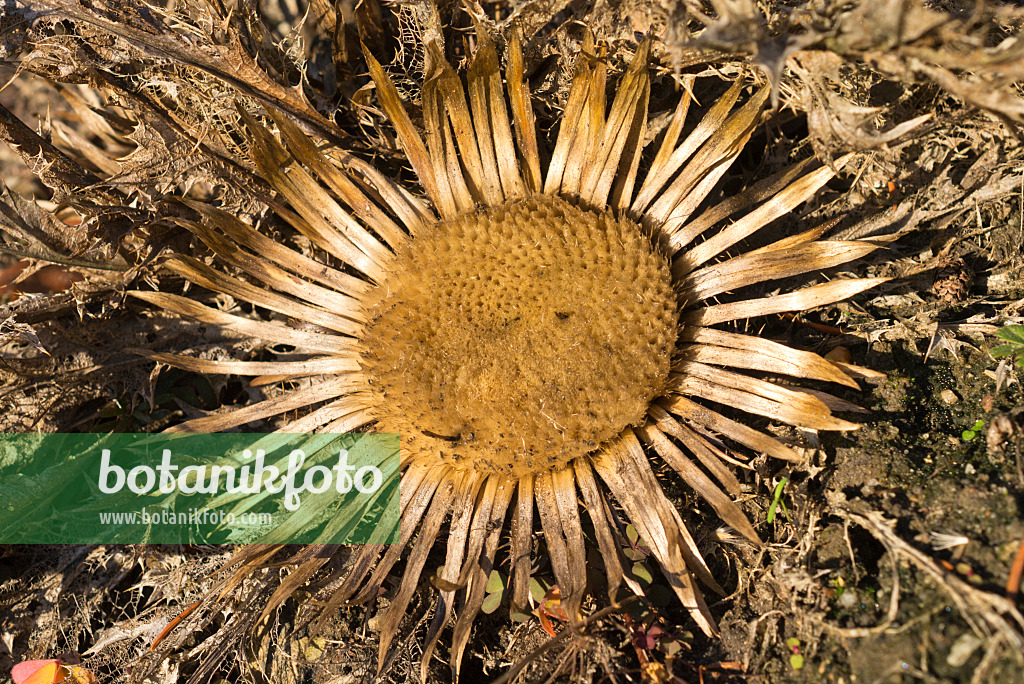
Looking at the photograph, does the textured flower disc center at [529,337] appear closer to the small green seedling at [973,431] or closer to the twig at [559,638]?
the twig at [559,638]

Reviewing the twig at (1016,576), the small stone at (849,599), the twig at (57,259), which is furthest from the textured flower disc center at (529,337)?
the twig at (57,259)

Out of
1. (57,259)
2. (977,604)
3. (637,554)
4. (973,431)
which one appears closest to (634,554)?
(637,554)

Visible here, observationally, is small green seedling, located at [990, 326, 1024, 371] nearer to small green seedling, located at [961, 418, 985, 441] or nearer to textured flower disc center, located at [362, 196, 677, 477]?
small green seedling, located at [961, 418, 985, 441]

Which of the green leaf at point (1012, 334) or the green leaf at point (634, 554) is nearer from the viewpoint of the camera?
the green leaf at point (1012, 334)

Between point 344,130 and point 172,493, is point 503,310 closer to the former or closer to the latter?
point 344,130

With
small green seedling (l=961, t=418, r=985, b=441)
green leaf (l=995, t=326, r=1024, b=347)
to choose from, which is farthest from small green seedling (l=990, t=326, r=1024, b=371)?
small green seedling (l=961, t=418, r=985, b=441)

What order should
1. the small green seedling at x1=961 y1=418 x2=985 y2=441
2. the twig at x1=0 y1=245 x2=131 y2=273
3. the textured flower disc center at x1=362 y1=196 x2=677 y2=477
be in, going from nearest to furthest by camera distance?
the small green seedling at x1=961 y1=418 x2=985 y2=441, the textured flower disc center at x1=362 y1=196 x2=677 y2=477, the twig at x1=0 y1=245 x2=131 y2=273
